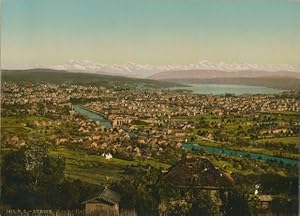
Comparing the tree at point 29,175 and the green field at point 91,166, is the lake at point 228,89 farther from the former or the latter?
the tree at point 29,175

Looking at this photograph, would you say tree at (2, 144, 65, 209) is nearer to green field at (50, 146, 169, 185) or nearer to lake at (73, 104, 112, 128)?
green field at (50, 146, 169, 185)

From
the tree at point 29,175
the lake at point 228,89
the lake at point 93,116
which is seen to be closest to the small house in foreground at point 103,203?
the tree at point 29,175

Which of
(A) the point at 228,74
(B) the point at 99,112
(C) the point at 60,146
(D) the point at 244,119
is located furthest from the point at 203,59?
(C) the point at 60,146

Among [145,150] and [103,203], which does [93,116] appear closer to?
[145,150]

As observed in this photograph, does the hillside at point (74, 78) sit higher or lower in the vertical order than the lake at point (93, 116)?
higher

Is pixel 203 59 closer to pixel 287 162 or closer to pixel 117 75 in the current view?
pixel 117 75

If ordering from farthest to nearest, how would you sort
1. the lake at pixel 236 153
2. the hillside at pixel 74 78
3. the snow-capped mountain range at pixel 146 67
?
the lake at pixel 236 153 < the snow-capped mountain range at pixel 146 67 < the hillside at pixel 74 78

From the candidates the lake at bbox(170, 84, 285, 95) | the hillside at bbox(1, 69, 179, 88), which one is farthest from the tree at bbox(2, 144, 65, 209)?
the lake at bbox(170, 84, 285, 95)
